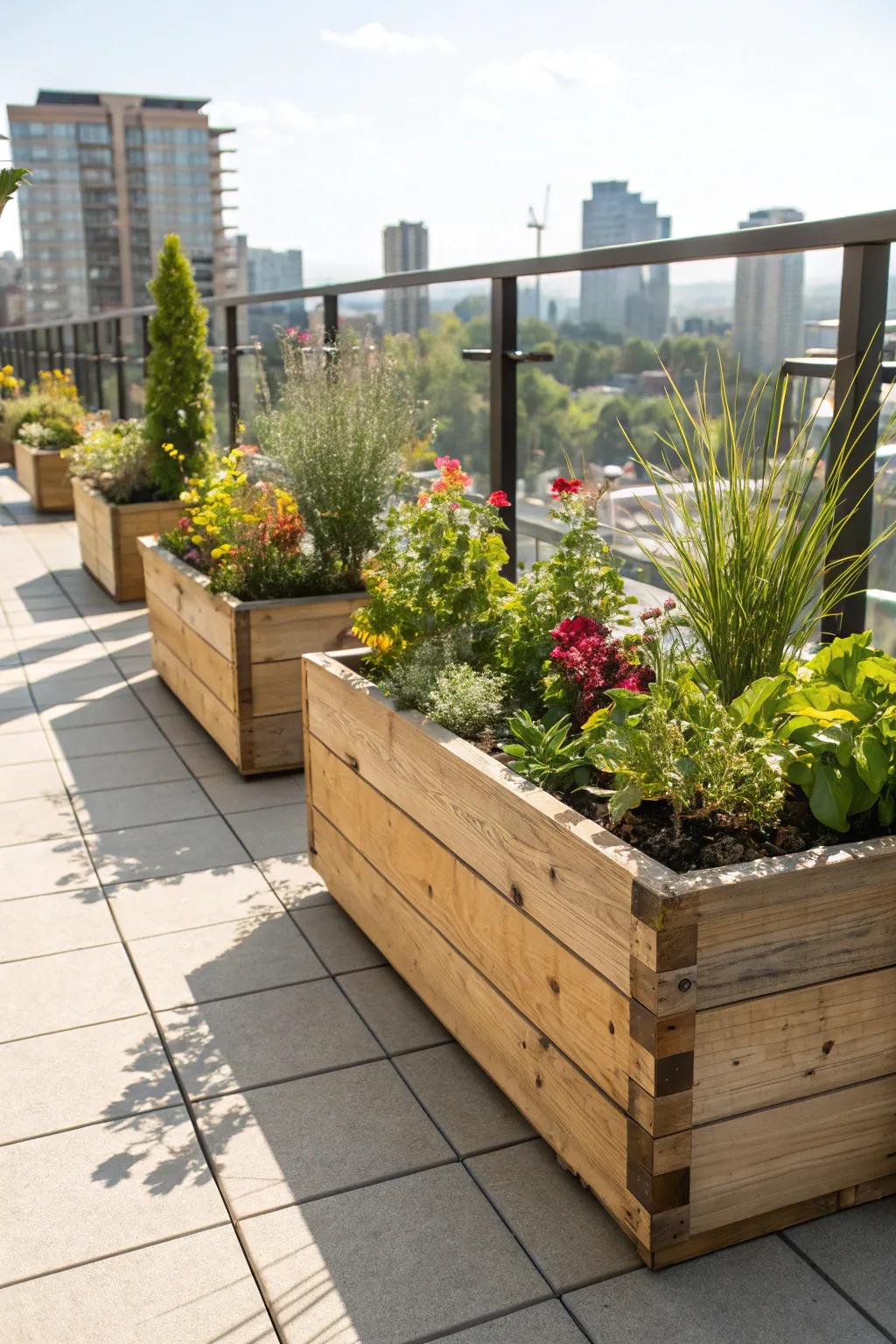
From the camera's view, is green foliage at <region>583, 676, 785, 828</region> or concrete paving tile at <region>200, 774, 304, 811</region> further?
concrete paving tile at <region>200, 774, 304, 811</region>

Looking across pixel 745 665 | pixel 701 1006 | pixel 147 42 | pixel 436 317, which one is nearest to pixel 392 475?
pixel 436 317

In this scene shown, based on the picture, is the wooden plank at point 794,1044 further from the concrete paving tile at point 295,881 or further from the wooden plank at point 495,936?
the concrete paving tile at point 295,881

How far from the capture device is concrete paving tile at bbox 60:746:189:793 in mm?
3932

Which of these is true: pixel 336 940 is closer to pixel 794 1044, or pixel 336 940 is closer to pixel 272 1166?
pixel 272 1166

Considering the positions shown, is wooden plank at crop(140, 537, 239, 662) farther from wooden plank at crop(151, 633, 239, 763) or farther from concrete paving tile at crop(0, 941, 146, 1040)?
concrete paving tile at crop(0, 941, 146, 1040)

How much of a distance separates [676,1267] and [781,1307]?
0.16 metres

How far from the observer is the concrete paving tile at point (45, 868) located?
3.14 meters

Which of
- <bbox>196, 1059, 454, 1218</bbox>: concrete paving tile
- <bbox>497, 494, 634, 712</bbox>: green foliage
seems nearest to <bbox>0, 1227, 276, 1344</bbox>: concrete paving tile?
<bbox>196, 1059, 454, 1218</bbox>: concrete paving tile

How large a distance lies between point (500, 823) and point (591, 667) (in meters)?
0.41

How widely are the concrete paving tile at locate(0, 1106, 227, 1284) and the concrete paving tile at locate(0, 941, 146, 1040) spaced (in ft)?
1.25

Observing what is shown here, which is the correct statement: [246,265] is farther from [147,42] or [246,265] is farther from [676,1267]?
[676,1267]

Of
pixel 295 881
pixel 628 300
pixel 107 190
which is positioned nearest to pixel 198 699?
pixel 295 881

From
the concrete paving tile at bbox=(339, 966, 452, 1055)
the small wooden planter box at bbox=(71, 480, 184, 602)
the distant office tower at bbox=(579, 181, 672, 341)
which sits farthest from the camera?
the small wooden planter box at bbox=(71, 480, 184, 602)

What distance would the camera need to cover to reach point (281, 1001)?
102 inches
